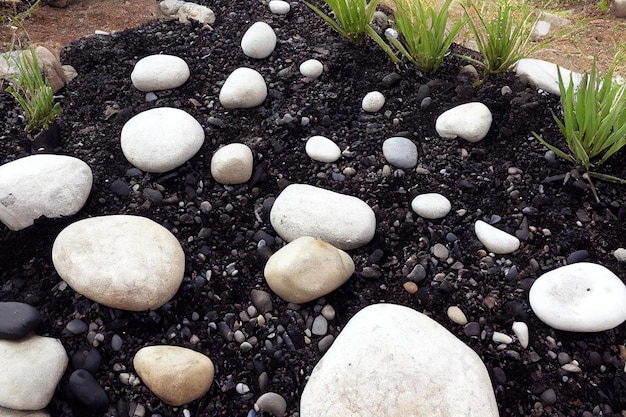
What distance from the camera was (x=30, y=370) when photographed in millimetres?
1589

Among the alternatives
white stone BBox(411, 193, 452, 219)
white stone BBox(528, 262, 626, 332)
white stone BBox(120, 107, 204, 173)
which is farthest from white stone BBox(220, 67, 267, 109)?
white stone BBox(528, 262, 626, 332)

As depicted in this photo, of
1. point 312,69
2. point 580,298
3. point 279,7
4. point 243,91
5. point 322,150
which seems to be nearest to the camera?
point 580,298

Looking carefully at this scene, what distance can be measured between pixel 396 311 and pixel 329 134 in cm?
92

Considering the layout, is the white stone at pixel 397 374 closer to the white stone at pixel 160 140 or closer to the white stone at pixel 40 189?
the white stone at pixel 160 140

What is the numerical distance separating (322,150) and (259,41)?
74 cm

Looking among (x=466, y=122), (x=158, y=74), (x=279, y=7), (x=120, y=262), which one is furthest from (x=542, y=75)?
(x=120, y=262)

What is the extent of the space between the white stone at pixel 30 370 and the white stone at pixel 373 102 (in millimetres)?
1509

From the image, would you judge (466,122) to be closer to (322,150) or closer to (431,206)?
(431,206)

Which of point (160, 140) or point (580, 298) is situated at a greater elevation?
point (160, 140)

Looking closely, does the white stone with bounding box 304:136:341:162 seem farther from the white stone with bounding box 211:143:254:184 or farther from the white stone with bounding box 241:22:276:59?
the white stone with bounding box 241:22:276:59

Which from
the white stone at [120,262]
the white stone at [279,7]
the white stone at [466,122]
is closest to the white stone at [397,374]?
the white stone at [120,262]

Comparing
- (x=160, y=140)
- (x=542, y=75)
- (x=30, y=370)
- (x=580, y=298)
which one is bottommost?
(x=580, y=298)

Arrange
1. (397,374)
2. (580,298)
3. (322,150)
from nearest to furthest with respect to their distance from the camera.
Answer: (397,374), (580,298), (322,150)

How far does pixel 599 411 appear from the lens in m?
1.58
